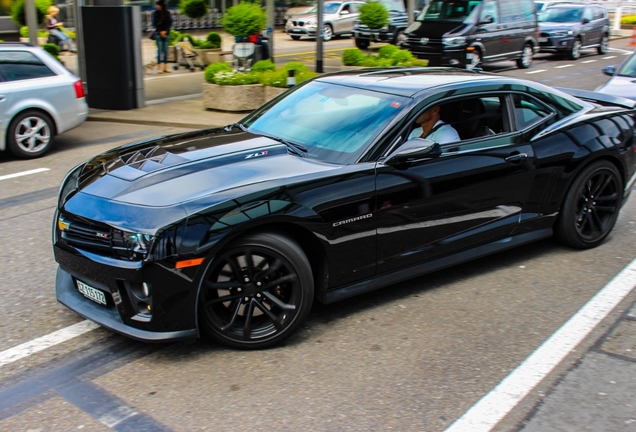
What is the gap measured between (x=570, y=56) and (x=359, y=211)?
21.2m

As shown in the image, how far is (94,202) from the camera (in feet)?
14.4

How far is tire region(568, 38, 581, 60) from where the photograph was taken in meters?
23.5

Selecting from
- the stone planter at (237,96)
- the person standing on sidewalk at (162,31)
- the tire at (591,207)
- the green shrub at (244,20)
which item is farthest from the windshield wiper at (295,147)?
the person standing on sidewalk at (162,31)

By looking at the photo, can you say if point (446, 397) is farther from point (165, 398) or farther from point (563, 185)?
point (563, 185)

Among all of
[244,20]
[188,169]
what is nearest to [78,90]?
[244,20]

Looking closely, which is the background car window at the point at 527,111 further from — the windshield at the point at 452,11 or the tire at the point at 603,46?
the tire at the point at 603,46

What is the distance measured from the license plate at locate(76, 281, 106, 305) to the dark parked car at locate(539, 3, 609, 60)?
21755mm

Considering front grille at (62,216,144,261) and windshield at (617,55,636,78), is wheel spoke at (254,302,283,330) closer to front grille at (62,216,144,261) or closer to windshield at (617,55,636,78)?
front grille at (62,216,144,261)

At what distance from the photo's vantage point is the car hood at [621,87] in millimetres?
10677

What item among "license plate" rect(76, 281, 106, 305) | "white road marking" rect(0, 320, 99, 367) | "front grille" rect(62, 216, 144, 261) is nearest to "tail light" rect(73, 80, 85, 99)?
"white road marking" rect(0, 320, 99, 367)

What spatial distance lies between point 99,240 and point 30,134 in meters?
6.56

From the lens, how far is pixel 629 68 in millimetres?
11750

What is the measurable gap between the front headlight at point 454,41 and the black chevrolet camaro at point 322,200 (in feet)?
41.3

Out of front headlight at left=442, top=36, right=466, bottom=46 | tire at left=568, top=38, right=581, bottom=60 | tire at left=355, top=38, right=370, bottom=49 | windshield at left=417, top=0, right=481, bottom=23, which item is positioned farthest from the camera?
tire at left=355, top=38, right=370, bottom=49
